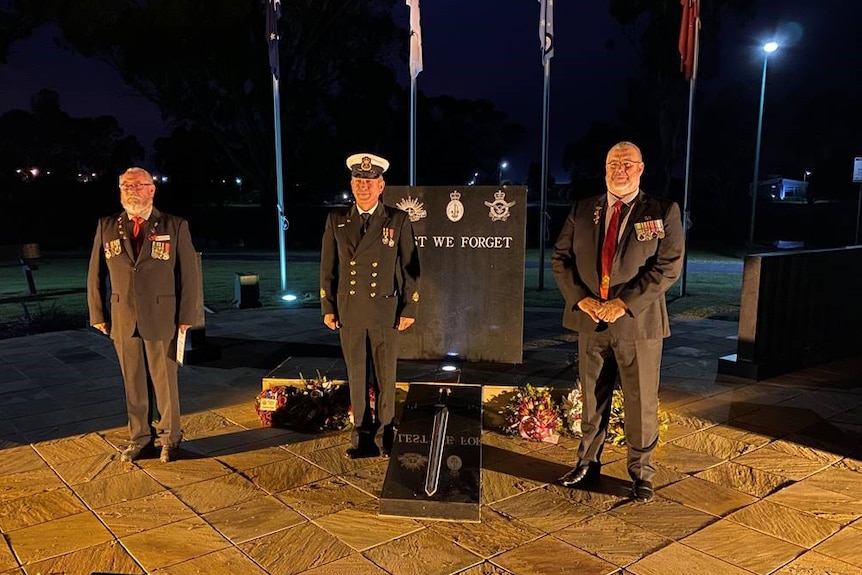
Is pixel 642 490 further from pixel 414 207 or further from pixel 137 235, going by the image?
pixel 137 235

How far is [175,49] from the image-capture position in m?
23.8

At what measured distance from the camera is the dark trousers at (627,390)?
12.5ft

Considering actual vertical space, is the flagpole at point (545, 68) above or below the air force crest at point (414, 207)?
above

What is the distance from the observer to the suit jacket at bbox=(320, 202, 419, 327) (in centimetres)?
426

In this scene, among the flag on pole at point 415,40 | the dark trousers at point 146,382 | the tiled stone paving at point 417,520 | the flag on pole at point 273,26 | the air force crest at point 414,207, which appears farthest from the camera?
the flag on pole at point 273,26

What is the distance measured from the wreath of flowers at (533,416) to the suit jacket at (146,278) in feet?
7.68

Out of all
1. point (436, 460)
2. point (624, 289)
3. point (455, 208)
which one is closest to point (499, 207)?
point (455, 208)

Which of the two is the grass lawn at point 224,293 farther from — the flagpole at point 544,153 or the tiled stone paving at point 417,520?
the tiled stone paving at point 417,520

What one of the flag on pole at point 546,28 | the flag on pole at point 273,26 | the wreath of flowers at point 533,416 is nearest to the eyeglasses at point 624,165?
the wreath of flowers at point 533,416

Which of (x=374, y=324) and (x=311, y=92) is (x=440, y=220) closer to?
(x=374, y=324)

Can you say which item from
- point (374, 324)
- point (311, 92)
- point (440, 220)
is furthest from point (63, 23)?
point (374, 324)

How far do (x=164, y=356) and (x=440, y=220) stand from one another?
2771mm

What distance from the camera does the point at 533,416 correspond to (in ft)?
15.9

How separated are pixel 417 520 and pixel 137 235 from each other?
97.7 inches
